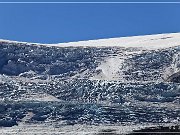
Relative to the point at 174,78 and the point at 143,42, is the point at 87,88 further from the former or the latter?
the point at 143,42

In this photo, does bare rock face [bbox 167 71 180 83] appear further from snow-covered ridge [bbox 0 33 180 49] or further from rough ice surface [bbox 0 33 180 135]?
snow-covered ridge [bbox 0 33 180 49]

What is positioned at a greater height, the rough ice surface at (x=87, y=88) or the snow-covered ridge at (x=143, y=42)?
the snow-covered ridge at (x=143, y=42)

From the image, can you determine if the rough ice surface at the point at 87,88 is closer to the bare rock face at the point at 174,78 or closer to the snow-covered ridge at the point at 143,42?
the bare rock face at the point at 174,78

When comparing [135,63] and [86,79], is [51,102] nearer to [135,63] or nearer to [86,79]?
[86,79]

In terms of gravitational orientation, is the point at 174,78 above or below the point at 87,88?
above

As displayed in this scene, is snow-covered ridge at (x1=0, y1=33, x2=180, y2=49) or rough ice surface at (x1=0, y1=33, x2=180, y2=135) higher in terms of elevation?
snow-covered ridge at (x1=0, y1=33, x2=180, y2=49)

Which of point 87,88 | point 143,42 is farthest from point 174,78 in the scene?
point 143,42

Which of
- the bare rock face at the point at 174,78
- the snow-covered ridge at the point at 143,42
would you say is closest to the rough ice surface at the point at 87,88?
the bare rock face at the point at 174,78

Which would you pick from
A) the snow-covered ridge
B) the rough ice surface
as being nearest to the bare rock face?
the rough ice surface
